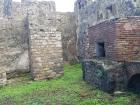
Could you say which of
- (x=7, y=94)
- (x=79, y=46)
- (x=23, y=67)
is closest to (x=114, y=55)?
(x=7, y=94)

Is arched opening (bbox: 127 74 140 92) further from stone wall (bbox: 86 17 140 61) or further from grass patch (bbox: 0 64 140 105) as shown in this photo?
stone wall (bbox: 86 17 140 61)

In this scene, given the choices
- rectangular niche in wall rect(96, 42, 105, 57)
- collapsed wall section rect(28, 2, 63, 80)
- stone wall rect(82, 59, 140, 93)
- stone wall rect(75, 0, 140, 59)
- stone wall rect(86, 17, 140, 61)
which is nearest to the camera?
stone wall rect(82, 59, 140, 93)

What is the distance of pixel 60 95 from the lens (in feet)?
27.1

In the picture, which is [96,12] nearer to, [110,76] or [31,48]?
[31,48]

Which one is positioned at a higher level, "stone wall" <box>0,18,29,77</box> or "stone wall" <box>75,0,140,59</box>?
"stone wall" <box>75,0,140,59</box>

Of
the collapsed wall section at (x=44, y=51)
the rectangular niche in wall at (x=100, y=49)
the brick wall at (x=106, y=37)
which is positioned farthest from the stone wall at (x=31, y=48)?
the rectangular niche in wall at (x=100, y=49)

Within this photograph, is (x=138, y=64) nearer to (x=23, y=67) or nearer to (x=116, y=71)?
(x=116, y=71)

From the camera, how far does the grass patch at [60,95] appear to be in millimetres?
7355

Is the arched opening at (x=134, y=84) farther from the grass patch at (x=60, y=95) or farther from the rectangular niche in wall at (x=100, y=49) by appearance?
the rectangular niche in wall at (x=100, y=49)

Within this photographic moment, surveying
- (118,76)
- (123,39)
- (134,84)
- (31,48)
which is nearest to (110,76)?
(118,76)

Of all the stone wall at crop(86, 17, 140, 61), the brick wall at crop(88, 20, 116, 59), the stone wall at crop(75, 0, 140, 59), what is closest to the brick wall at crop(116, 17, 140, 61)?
the stone wall at crop(86, 17, 140, 61)

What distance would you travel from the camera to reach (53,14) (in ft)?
52.0

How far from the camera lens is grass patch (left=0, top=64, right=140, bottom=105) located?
7355mm

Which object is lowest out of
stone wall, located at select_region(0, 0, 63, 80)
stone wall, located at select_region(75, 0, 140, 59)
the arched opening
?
the arched opening
